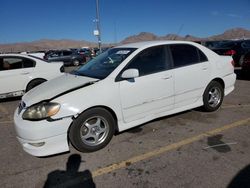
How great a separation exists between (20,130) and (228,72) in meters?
4.48

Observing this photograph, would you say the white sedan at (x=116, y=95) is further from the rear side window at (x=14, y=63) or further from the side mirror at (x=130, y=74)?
the rear side window at (x=14, y=63)

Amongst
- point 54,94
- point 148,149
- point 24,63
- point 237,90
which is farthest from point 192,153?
point 24,63

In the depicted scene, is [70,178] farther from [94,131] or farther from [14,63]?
[14,63]

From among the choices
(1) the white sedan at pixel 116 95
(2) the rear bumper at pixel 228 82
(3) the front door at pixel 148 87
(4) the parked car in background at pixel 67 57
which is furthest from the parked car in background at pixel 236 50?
(4) the parked car in background at pixel 67 57

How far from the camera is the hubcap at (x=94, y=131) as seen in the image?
365 centimetres

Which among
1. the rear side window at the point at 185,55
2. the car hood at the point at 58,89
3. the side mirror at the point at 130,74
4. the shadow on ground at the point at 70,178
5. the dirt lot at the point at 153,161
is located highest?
the rear side window at the point at 185,55

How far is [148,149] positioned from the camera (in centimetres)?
373

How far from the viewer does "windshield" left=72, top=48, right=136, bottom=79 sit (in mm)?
4035

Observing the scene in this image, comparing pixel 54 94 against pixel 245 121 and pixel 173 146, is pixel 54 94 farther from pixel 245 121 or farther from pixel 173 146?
pixel 245 121

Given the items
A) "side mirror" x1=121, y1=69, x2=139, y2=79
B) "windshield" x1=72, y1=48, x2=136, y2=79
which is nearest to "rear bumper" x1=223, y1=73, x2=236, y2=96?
"windshield" x1=72, y1=48, x2=136, y2=79

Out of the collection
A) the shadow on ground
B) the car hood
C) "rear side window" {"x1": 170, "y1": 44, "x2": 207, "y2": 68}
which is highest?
"rear side window" {"x1": 170, "y1": 44, "x2": 207, "y2": 68}

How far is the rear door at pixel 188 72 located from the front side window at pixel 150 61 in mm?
264

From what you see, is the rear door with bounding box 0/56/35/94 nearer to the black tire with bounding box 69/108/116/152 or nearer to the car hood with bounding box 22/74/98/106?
the car hood with bounding box 22/74/98/106

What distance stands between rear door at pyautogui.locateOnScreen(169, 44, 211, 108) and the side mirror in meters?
1.03
